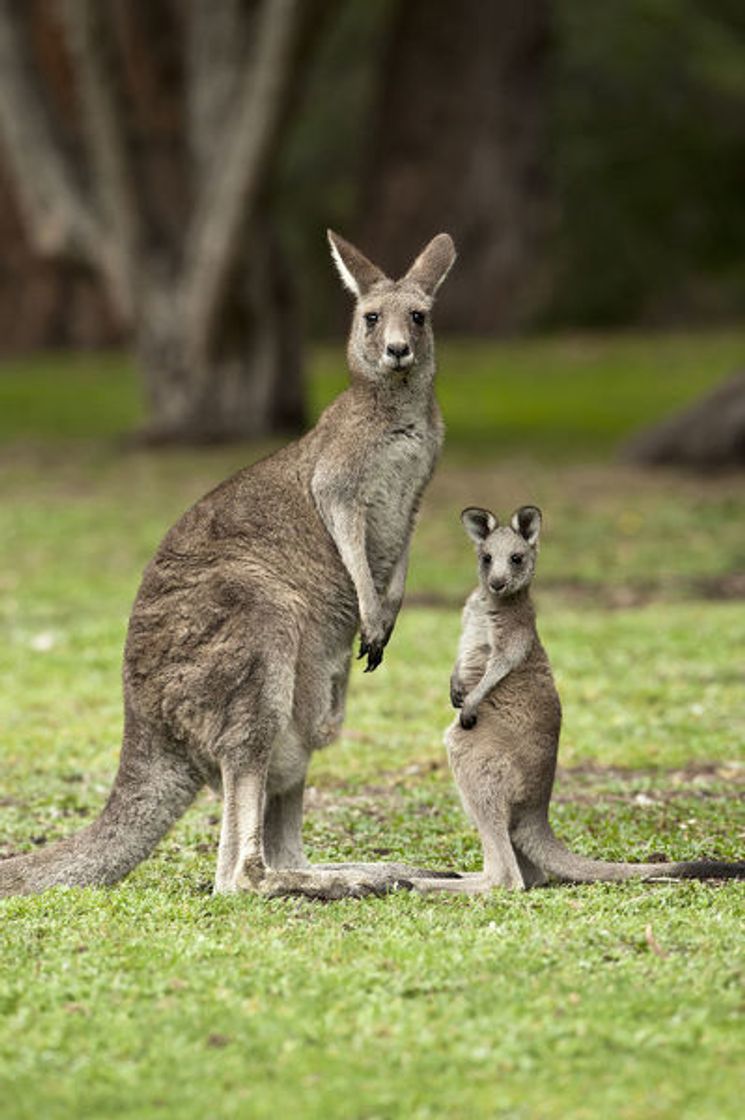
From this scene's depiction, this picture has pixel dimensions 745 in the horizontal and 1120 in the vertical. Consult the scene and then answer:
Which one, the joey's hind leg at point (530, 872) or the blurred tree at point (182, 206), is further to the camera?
the blurred tree at point (182, 206)

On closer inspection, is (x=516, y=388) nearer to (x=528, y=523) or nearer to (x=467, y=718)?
(x=528, y=523)

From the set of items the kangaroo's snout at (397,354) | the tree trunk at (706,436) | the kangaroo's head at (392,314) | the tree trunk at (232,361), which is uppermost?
the tree trunk at (232,361)

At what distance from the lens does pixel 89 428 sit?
19.4 metres

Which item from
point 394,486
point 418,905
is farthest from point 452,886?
point 394,486

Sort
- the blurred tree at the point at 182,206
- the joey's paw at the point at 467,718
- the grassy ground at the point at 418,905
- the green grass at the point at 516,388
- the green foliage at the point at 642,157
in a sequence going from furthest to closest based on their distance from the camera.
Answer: the green foliage at the point at 642,157 < the green grass at the point at 516,388 < the blurred tree at the point at 182,206 < the joey's paw at the point at 467,718 < the grassy ground at the point at 418,905

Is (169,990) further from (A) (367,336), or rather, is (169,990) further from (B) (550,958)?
(A) (367,336)

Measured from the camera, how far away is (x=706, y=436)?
1559 cm

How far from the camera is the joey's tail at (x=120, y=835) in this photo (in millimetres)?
5328

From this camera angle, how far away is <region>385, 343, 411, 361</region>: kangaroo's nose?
5781 millimetres

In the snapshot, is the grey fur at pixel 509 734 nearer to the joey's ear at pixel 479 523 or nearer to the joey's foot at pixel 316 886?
the joey's ear at pixel 479 523

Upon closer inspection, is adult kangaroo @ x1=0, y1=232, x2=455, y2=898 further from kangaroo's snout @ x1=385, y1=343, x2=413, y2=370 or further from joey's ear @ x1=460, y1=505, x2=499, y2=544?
joey's ear @ x1=460, y1=505, x2=499, y2=544

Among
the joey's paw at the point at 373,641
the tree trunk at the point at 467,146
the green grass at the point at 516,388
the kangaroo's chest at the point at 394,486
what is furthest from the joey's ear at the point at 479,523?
the tree trunk at the point at 467,146

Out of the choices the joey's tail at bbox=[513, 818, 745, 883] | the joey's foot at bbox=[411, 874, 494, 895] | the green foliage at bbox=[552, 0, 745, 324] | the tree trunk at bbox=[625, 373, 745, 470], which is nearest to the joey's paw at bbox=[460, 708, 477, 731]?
the joey's tail at bbox=[513, 818, 745, 883]

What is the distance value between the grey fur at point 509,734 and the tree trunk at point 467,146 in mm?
20279
